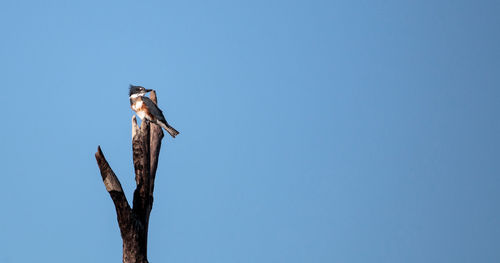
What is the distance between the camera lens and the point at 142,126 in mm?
16547

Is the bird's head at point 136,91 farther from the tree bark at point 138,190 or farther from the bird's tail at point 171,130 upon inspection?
the tree bark at point 138,190

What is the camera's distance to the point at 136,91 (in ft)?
65.7

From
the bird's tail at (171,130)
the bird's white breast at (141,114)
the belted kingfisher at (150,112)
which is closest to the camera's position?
the belted kingfisher at (150,112)

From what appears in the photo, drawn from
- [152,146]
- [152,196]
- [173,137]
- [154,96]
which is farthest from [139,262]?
[154,96]

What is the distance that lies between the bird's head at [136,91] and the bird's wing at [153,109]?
0.91m

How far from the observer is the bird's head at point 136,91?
64.8ft

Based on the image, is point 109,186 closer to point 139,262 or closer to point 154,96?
point 139,262

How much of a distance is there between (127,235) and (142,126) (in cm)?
310

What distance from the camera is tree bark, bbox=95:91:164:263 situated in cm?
1440

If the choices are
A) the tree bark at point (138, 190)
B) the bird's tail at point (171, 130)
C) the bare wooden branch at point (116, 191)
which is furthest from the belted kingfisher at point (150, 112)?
the bare wooden branch at point (116, 191)

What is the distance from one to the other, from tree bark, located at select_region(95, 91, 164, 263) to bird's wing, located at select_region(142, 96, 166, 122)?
1.38 meters

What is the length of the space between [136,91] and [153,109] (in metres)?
1.80

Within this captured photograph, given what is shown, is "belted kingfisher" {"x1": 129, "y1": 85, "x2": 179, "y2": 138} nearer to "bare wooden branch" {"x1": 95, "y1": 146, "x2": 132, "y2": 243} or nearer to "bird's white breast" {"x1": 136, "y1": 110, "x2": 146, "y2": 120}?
"bird's white breast" {"x1": 136, "y1": 110, "x2": 146, "y2": 120}

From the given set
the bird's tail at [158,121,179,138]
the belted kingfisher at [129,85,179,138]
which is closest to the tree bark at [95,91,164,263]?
the belted kingfisher at [129,85,179,138]
